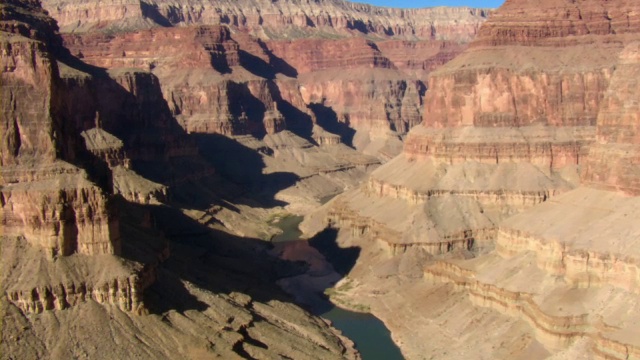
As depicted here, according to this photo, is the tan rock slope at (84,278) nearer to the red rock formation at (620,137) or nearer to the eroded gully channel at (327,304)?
the eroded gully channel at (327,304)

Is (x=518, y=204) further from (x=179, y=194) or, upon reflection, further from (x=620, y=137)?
(x=179, y=194)

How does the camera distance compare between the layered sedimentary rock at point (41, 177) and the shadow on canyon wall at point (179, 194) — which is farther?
the shadow on canyon wall at point (179, 194)

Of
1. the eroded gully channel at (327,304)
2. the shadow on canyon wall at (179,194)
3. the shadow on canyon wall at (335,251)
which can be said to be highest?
the shadow on canyon wall at (179,194)

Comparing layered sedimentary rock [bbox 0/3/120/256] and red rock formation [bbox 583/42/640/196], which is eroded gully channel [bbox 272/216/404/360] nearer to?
red rock formation [bbox 583/42/640/196]

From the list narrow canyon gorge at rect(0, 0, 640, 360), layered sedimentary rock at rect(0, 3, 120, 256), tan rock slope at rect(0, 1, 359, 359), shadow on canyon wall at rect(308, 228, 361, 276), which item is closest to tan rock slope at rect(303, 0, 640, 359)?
narrow canyon gorge at rect(0, 0, 640, 360)

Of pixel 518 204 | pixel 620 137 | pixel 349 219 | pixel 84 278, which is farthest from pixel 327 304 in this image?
pixel 84 278

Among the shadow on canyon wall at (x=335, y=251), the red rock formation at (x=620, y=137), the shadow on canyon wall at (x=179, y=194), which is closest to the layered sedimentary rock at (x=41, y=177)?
the shadow on canyon wall at (x=179, y=194)

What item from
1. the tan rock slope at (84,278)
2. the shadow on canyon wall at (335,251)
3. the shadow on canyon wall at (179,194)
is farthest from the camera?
the shadow on canyon wall at (335,251)
